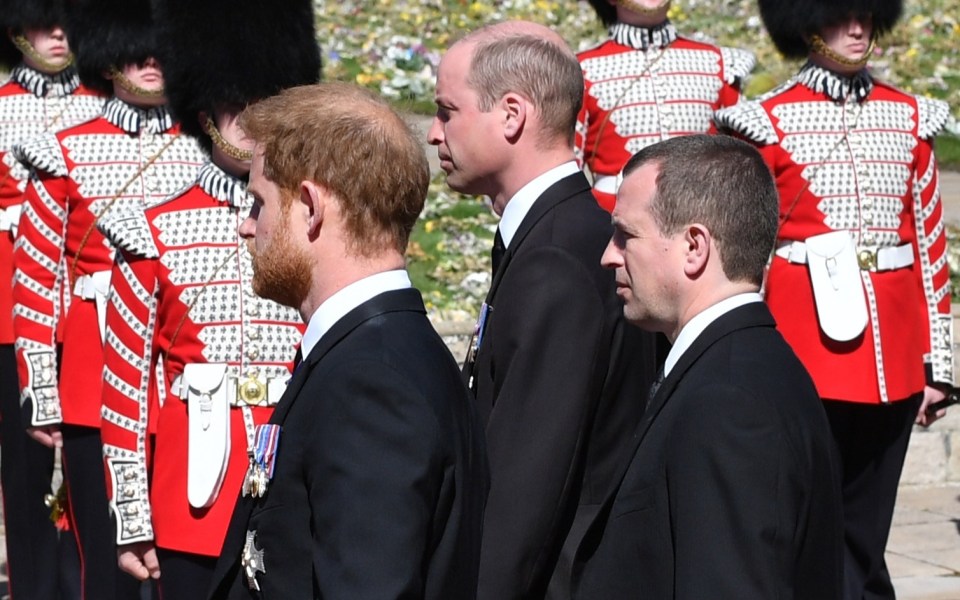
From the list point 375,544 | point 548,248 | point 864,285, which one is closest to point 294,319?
point 548,248

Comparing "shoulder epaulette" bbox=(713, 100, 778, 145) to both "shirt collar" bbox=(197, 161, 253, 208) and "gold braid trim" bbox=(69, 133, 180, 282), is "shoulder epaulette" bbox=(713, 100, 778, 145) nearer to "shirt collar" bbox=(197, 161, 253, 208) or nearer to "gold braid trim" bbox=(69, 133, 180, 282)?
"gold braid trim" bbox=(69, 133, 180, 282)

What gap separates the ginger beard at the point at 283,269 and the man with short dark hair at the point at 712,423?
0.61 metres

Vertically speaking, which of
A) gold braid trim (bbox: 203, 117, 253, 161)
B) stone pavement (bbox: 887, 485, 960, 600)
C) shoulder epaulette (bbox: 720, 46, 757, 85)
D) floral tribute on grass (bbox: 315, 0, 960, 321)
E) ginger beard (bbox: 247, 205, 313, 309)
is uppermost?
floral tribute on grass (bbox: 315, 0, 960, 321)

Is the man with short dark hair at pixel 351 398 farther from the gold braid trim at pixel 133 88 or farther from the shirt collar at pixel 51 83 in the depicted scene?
the shirt collar at pixel 51 83

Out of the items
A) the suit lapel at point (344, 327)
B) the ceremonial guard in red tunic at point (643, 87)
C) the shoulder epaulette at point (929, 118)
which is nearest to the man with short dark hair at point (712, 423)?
the suit lapel at point (344, 327)

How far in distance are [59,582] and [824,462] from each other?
377 centimetres

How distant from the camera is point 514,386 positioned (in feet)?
11.6

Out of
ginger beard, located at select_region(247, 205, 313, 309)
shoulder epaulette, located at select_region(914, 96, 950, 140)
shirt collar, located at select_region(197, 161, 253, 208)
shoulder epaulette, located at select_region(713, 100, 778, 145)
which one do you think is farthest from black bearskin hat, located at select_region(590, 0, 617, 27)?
ginger beard, located at select_region(247, 205, 313, 309)

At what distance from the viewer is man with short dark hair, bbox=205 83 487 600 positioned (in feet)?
8.02

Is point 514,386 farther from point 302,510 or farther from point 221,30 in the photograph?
point 221,30

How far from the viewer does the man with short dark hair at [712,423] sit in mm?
2654

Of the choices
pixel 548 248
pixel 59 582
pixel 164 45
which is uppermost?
pixel 164 45

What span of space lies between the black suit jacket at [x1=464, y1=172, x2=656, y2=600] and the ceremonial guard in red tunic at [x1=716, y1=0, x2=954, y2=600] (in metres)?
2.05

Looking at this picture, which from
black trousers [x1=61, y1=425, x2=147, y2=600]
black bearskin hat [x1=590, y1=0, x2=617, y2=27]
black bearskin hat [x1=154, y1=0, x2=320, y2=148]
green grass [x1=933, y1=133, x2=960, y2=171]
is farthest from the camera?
green grass [x1=933, y1=133, x2=960, y2=171]
